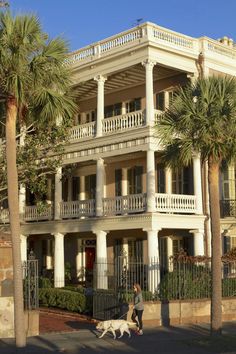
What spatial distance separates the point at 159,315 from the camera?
18719mm

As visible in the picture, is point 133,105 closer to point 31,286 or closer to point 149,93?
point 149,93

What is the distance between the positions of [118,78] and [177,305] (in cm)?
1146

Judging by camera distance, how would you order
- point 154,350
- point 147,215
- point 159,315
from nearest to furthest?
point 154,350 → point 159,315 → point 147,215

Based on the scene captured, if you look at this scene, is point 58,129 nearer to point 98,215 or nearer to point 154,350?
point 98,215

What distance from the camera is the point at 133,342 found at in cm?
1576

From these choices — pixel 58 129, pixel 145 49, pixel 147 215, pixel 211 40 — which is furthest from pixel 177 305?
pixel 211 40

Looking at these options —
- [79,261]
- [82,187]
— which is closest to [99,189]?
[82,187]

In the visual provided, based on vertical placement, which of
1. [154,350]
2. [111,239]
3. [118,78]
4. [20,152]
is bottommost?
[154,350]

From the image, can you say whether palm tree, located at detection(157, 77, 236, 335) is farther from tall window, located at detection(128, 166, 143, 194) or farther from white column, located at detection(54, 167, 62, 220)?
white column, located at detection(54, 167, 62, 220)

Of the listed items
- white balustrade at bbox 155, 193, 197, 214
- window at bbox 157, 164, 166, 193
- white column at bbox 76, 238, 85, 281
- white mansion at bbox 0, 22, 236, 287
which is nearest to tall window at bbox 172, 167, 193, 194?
white mansion at bbox 0, 22, 236, 287

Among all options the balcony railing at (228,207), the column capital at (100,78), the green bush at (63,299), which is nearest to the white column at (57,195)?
the green bush at (63,299)

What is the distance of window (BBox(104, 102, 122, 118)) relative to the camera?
91.8 ft

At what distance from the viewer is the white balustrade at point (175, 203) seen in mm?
23375

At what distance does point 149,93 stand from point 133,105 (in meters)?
4.19
